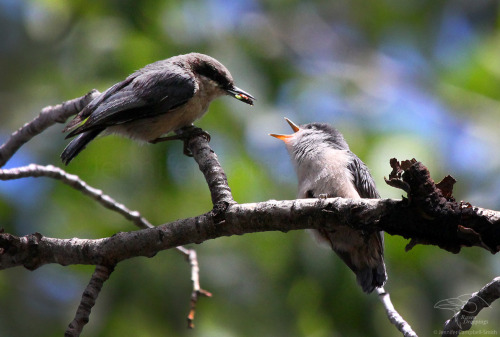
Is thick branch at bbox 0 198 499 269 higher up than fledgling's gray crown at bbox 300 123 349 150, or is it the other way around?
fledgling's gray crown at bbox 300 123 349 150

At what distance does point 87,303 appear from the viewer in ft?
8.56

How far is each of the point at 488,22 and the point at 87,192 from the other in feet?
24.9

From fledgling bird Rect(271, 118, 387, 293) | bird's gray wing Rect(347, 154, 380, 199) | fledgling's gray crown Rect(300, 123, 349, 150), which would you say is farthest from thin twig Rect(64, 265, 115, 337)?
fledgling's gray crown Rect(300, 123, 349, 150)

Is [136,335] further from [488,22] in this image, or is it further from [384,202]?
[488,22]

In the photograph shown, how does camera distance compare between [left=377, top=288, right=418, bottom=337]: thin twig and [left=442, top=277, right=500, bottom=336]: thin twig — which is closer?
[left=442, top=277, right=500, bottom=336]: thin twig

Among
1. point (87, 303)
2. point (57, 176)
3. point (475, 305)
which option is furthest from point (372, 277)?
point (57, 176)

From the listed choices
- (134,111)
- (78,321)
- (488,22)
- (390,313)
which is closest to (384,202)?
(390,313)

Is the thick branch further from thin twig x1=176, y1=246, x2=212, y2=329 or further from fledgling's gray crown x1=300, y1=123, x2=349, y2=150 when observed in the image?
fledgling's gray crown x1=300, y1=123, x2=349, y2=150

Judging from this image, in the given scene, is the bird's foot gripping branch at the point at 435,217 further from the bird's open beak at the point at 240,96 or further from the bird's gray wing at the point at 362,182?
the bird's open beak at the point at 240,96

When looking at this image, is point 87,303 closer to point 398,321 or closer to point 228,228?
point 228,228

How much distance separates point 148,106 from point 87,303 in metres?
2.05

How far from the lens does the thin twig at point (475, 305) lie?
88.7 inches

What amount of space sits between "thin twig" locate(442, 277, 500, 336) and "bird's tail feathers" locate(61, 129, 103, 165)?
2.83m

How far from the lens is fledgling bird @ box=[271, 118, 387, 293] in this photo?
342 cm
